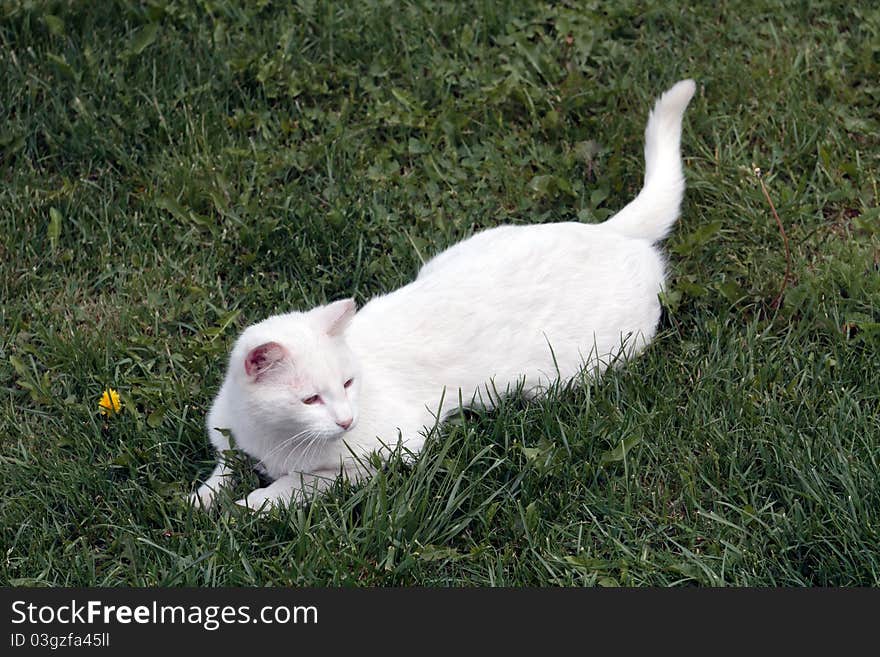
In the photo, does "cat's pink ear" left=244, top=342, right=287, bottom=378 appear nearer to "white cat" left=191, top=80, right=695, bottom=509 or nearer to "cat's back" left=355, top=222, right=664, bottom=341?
"white cat" left=191, top=80, right=695, bottom=509

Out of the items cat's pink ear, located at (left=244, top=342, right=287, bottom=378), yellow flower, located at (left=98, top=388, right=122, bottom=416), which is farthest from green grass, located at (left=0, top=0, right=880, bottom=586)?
cat's pink ear, located at (left=244, top=342, right=287, bottom=378)

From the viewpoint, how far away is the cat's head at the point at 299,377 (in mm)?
2781

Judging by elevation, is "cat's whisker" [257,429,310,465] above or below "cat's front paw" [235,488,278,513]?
above

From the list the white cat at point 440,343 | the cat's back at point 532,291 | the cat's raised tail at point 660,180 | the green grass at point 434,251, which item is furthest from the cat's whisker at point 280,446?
the cat's raised tail at point 660,180

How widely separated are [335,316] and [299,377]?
8.2 inches

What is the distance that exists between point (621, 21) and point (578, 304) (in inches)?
74.8

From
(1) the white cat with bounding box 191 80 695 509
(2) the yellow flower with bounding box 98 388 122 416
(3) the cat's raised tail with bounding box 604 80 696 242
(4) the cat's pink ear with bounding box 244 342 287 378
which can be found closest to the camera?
(4) the cat's pink ear with bounding box 244 342 287 378

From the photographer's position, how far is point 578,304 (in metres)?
3.34

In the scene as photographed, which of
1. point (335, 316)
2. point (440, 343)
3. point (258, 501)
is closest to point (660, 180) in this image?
point (440, 343)

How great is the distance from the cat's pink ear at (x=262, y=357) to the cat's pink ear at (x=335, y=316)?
7.2 inches

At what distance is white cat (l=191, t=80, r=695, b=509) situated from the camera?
9.27ft

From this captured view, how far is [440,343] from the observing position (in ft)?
10.6

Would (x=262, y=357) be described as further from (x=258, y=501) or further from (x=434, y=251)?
(x=434, y=251)

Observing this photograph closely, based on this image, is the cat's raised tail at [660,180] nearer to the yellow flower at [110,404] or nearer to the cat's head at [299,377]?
the cat's head at [299,377]
